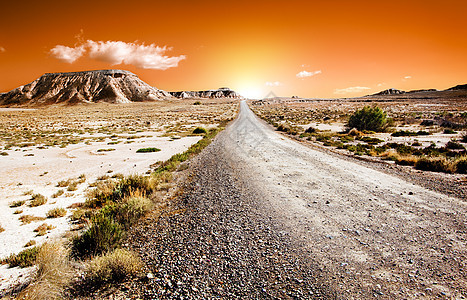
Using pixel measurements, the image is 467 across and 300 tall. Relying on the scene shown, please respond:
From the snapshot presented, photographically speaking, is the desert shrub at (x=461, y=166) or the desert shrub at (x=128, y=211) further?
the desert shrub at (x=461, y=166)

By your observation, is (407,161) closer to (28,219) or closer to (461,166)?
(461,166)

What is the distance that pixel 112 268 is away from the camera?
155 inches

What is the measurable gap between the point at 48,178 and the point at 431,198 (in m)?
15.9

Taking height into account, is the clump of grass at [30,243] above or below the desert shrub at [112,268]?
below

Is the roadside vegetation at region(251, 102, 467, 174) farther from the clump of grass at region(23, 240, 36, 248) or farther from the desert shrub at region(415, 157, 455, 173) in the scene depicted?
the clump of grass at region(23, 240, 36, 248)

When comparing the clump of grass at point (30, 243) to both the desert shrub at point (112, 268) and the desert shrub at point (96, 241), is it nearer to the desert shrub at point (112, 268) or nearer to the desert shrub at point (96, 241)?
the desert shrub at point (96, 241)

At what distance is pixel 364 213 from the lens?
20.0 ft

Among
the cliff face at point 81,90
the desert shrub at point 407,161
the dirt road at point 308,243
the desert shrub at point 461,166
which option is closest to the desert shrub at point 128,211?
the dirt road at point 308,243

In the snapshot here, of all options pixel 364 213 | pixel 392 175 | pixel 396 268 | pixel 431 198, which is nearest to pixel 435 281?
pixel 396 268

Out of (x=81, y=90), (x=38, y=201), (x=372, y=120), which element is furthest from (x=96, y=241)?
(x=81, y=90)

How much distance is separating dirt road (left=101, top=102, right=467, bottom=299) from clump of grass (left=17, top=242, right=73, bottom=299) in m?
1.16

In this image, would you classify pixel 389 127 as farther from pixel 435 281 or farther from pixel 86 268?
pixel 86 268

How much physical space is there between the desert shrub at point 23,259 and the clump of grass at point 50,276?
50 centimetres

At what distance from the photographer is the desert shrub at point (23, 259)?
4.38 meters
